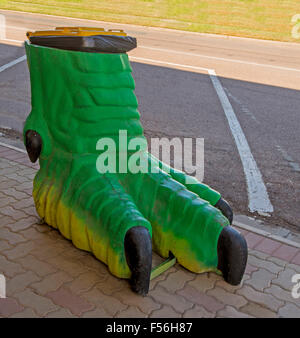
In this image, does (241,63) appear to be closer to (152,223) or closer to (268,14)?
(268,14)

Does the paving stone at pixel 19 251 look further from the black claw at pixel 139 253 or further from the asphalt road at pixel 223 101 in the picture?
the asphalt road at pixel 223 101

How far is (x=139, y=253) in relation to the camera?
9.96 ft

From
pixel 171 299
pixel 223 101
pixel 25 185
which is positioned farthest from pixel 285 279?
pixel 223 101

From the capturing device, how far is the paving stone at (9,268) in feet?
11.2

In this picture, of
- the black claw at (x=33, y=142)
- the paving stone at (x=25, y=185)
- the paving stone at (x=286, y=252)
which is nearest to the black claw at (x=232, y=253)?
the paving stone at (x=286, y=252)

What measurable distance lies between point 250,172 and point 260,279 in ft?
7.96

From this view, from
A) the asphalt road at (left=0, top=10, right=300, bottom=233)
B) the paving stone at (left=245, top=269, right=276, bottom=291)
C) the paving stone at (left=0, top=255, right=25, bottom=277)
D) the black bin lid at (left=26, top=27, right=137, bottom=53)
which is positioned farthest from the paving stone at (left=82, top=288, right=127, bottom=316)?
the asphalt road at (left=0, top=10, right=300, bottom=233)

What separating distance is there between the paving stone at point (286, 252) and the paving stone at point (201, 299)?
3.12 feet

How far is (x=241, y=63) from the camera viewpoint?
42.8 ft

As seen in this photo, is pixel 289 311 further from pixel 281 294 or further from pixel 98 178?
pixel 98 178

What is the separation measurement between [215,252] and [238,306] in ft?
1.39
